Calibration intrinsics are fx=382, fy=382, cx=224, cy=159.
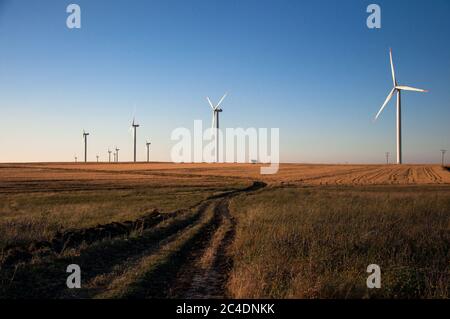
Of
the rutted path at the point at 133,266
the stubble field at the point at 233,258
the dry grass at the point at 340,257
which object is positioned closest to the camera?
the dry grass at the point at 340,257

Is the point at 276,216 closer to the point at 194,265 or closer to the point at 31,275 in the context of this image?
the point at 194,265

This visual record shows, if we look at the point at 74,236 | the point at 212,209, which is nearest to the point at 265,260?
the point at 74,236

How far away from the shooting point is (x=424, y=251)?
11.3 meters

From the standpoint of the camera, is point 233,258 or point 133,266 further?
point 233,258

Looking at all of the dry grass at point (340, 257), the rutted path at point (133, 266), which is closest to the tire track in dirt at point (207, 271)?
the rutted path at point (133, 266)

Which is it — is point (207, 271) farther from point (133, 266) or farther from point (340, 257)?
point (340, 257)

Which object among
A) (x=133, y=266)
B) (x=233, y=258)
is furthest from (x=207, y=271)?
(x=133, y=266)

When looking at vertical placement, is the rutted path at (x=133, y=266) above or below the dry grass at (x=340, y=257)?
below

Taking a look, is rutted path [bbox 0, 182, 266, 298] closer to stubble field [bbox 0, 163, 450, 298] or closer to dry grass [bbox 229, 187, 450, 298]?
stubble field [bbox 0, 163, 450, 298]

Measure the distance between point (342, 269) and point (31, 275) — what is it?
7.56 m

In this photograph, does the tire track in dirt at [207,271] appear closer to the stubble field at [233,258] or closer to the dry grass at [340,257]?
the stubble field at [233,258]

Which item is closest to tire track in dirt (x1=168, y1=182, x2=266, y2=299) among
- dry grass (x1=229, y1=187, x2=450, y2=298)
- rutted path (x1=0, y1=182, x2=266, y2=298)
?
rutted path (x1=0, y1=182, x2=266, y2=298)
